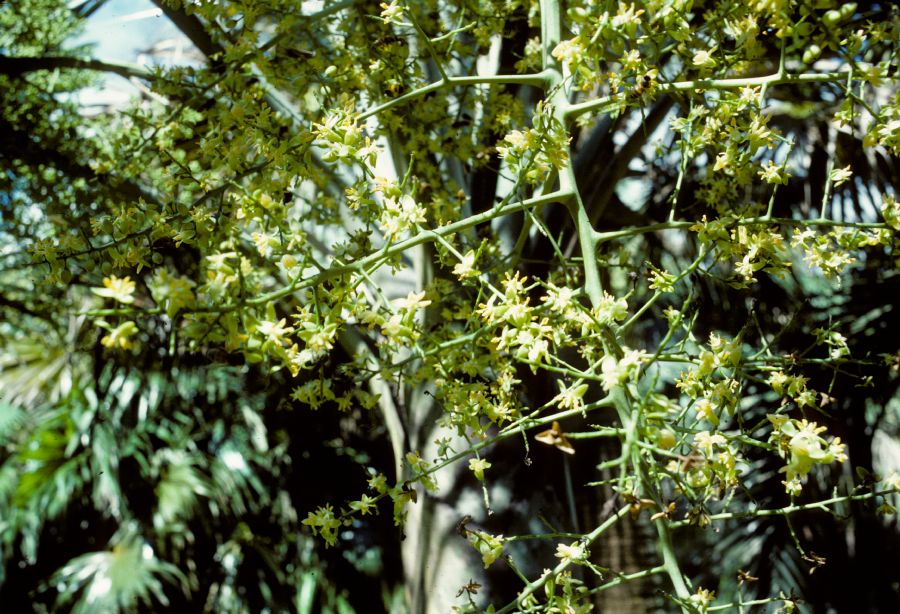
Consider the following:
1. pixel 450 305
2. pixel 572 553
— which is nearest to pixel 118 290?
pixel 572 553

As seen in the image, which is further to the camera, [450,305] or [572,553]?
[450,305]

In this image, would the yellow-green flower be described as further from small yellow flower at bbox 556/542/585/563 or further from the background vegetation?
small yellow flower at bbox 556/542/585/563

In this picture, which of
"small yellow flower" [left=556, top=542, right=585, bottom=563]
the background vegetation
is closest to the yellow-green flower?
the background vegetation

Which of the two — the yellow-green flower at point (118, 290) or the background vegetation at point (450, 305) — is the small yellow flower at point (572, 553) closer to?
the background vegetation at point (450, 305)

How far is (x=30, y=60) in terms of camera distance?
177cm

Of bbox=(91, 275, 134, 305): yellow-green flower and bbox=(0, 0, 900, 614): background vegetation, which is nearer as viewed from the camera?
bbox=(91, 275, 134, 305): yellow-green flower

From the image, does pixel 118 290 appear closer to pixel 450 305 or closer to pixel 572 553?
pixel 572 553

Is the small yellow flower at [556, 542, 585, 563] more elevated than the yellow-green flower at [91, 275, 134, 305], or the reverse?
the yellow-green flower at [91, 275, 134, 305]

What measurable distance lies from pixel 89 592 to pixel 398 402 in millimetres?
2405

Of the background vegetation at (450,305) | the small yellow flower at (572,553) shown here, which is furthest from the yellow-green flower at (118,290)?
the small yellow flower at (572,553)

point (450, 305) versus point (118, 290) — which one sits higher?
point (118, 290)

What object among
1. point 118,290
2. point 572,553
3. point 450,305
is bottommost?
point 572,553

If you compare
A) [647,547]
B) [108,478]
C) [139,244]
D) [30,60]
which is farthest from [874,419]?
[108,478]

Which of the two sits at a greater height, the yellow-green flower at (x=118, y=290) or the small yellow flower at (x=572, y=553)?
the yellow-green flower at (x=118, y=290)
